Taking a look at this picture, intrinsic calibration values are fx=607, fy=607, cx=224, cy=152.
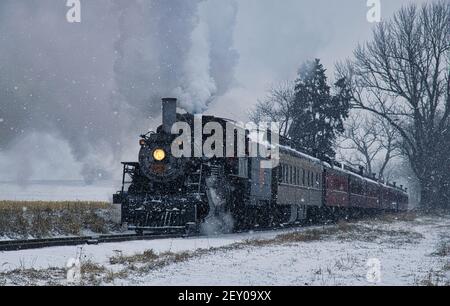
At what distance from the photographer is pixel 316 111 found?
59719 millimetres

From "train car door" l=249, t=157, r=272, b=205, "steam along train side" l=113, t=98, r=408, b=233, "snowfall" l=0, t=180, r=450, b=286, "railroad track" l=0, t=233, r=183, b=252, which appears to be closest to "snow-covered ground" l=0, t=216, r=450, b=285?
"snowfall" l=0, t=180, r=450, b=286

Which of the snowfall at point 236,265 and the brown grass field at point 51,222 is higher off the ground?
the brown grass field at point 51,222

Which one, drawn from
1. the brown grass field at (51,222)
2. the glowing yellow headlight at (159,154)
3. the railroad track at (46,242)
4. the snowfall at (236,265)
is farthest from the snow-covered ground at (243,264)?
the brown grass field at (51,222)

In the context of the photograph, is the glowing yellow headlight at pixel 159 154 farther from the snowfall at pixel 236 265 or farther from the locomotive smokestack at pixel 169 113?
the snowfall at pixel 236 265

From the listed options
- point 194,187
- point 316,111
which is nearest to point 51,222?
point 194,187

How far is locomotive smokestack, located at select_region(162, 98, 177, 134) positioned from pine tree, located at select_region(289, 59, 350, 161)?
1638 inches

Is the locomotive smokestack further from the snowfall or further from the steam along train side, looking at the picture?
the snowfall

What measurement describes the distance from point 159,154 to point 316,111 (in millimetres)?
44398

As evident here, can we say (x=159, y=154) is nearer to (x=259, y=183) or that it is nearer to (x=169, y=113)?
(x=169, y=113)

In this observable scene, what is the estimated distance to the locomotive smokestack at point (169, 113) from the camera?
55.0ft

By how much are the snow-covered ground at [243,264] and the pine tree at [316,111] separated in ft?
147

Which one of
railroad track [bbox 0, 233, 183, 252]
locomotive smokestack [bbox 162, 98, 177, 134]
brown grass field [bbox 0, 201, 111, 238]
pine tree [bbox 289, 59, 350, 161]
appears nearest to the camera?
railroad track [bbox 0, 233, 183, 252]

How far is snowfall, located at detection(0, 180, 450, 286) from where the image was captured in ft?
25.6
